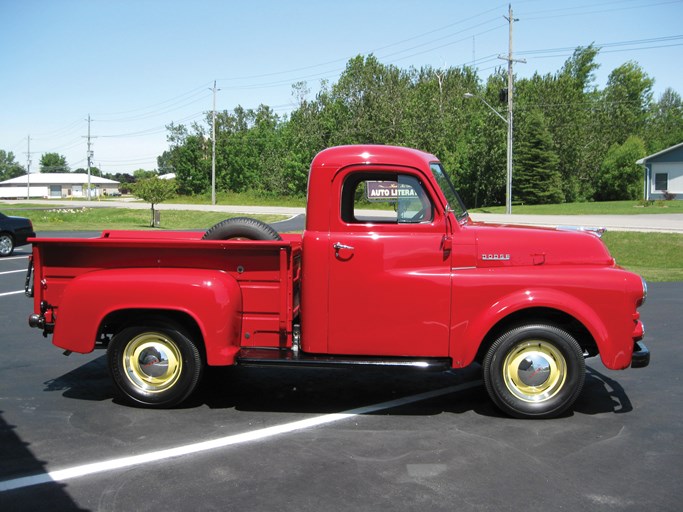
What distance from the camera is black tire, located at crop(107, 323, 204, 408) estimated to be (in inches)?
220

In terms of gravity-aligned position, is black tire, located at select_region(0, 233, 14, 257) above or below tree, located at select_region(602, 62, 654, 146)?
below

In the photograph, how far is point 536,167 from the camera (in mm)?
52656

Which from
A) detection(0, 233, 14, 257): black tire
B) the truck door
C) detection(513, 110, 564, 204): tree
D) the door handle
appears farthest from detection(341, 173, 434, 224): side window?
detection(513, 110, 564, 204): tree

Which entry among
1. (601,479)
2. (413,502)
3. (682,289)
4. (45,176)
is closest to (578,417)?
(601,479)

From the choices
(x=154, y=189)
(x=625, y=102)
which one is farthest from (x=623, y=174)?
(x=154, y=189)

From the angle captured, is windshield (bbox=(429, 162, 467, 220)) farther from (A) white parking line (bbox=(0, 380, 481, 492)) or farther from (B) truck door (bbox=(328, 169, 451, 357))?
(A) white parking line (bbox=(0, 380, 481, 492))

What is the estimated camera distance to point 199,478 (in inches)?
168

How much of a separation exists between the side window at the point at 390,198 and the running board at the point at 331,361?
1109 millimetres

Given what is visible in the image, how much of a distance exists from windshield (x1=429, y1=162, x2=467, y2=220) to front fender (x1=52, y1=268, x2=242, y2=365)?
188 centimetres

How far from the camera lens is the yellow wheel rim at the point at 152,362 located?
564cm

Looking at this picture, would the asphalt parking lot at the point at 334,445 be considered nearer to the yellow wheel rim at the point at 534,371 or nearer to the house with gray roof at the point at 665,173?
the yellow wheel rim at the point at 534,371

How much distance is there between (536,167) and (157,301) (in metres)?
50.6

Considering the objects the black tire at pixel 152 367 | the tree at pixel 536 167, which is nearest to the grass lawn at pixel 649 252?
the black tire at pixel 152 367

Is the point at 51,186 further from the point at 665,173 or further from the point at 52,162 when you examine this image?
the point at 665,173
